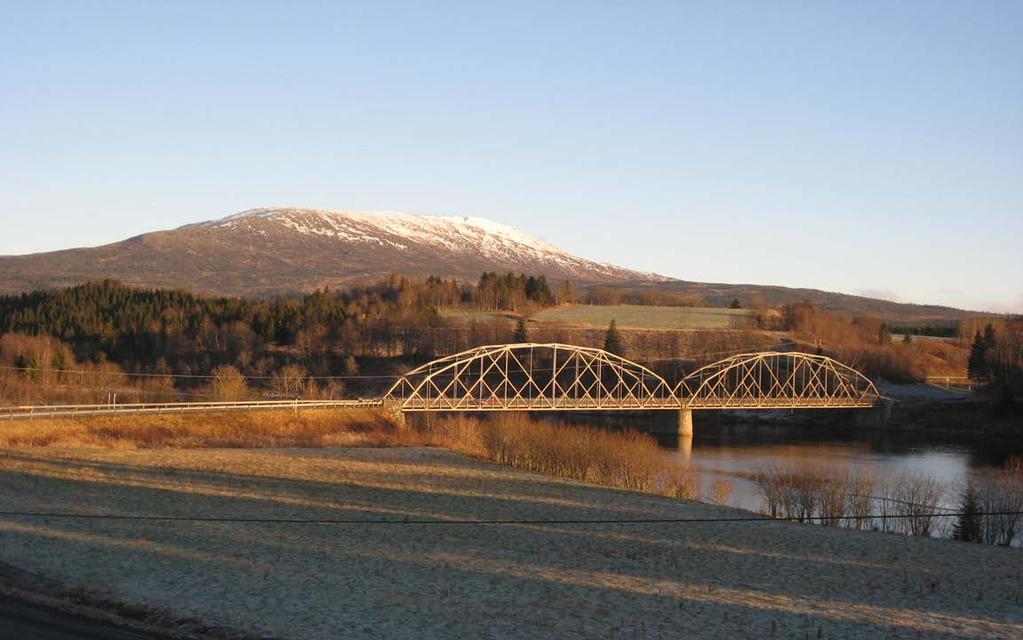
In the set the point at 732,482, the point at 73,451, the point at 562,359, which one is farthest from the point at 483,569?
the point at 562,359

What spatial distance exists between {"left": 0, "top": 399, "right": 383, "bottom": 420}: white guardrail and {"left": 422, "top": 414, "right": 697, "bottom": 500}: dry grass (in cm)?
1370

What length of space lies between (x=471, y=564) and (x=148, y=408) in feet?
150

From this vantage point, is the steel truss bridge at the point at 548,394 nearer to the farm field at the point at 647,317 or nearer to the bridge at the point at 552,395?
the bridge at the point at 552,395

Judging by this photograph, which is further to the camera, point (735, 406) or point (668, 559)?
point (735, 406)

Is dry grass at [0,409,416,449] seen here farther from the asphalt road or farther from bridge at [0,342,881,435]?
the asphalt road

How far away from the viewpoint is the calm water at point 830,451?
2338 inches

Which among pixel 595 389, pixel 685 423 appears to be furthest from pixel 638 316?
pixel 685 423

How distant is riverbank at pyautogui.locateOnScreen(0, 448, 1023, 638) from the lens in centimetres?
1792

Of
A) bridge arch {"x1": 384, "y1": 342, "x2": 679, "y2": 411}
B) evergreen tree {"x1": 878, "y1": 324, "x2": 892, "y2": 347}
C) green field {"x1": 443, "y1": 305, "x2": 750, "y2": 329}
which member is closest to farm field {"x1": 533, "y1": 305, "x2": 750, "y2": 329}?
green field {"x1": 443, "y1": 305, "x2": 750, "y2": 329}

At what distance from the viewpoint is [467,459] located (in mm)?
51062

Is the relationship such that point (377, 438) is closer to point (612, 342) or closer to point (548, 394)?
point (548, 394)

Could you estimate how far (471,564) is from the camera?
74.9 ft

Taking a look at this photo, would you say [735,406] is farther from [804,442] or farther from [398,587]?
[398,587]

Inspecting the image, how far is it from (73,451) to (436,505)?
19559mm
